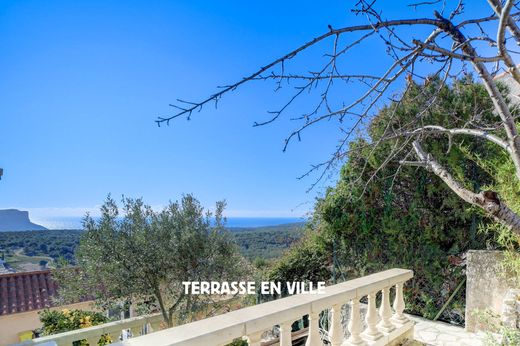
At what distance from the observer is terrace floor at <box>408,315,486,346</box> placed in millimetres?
4188

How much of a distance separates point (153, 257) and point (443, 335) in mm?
5177

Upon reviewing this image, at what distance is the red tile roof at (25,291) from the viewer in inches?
457

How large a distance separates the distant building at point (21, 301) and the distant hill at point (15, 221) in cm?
197

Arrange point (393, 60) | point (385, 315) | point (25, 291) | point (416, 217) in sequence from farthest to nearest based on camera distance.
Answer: point (25, 291) → point (416, 217) → point (385, 315) → point (393, 60)

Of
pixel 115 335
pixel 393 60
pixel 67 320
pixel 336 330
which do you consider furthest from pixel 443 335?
pixel 67 320

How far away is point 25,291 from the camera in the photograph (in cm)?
1252

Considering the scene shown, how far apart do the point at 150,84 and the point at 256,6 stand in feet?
11.8

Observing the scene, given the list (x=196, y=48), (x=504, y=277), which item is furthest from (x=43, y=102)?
(x=504, y=277)

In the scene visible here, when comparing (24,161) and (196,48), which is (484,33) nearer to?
(196,48)

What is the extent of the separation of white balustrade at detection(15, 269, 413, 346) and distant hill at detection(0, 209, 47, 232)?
973cm

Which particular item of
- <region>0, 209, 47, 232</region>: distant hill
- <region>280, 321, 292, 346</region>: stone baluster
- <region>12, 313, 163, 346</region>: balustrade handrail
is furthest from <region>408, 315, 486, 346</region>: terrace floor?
<region>0, 209, 47, 232</region>: distant hill

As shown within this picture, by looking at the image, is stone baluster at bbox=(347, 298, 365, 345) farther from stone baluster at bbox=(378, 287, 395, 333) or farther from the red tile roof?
the red tile roof

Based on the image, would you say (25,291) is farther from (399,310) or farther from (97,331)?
(399,310)

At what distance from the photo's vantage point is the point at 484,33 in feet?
6.81
